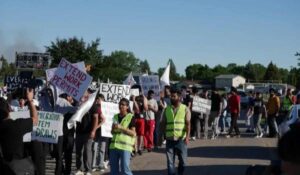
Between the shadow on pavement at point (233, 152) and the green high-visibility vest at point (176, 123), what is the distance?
497 cm

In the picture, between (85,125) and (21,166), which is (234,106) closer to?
(85,125)

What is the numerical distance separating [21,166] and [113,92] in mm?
8304

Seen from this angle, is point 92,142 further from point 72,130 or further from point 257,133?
point 257,133

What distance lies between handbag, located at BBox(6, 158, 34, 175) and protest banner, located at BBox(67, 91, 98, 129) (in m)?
4.50

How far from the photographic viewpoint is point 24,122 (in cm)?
745

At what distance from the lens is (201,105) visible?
21094 mm

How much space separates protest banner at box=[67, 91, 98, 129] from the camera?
1195 centimetres

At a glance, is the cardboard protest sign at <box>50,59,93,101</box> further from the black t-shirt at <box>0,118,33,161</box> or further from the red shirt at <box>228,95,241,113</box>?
the red shirt at <box>228,95,241,113</box>

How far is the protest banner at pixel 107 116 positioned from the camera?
1314 centimetres

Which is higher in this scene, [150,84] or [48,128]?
[150,84]

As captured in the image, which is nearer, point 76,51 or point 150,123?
point 150,123

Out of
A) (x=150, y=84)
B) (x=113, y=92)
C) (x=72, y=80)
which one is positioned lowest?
(x=113, y=92)

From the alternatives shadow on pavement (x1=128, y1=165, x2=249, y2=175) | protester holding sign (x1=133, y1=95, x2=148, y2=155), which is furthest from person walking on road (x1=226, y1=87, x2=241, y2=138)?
shadow on pavement (x1=128, y1=165, x2=249, y2=175)

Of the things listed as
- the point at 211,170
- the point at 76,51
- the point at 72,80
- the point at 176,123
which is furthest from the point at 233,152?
the point at 76,51
